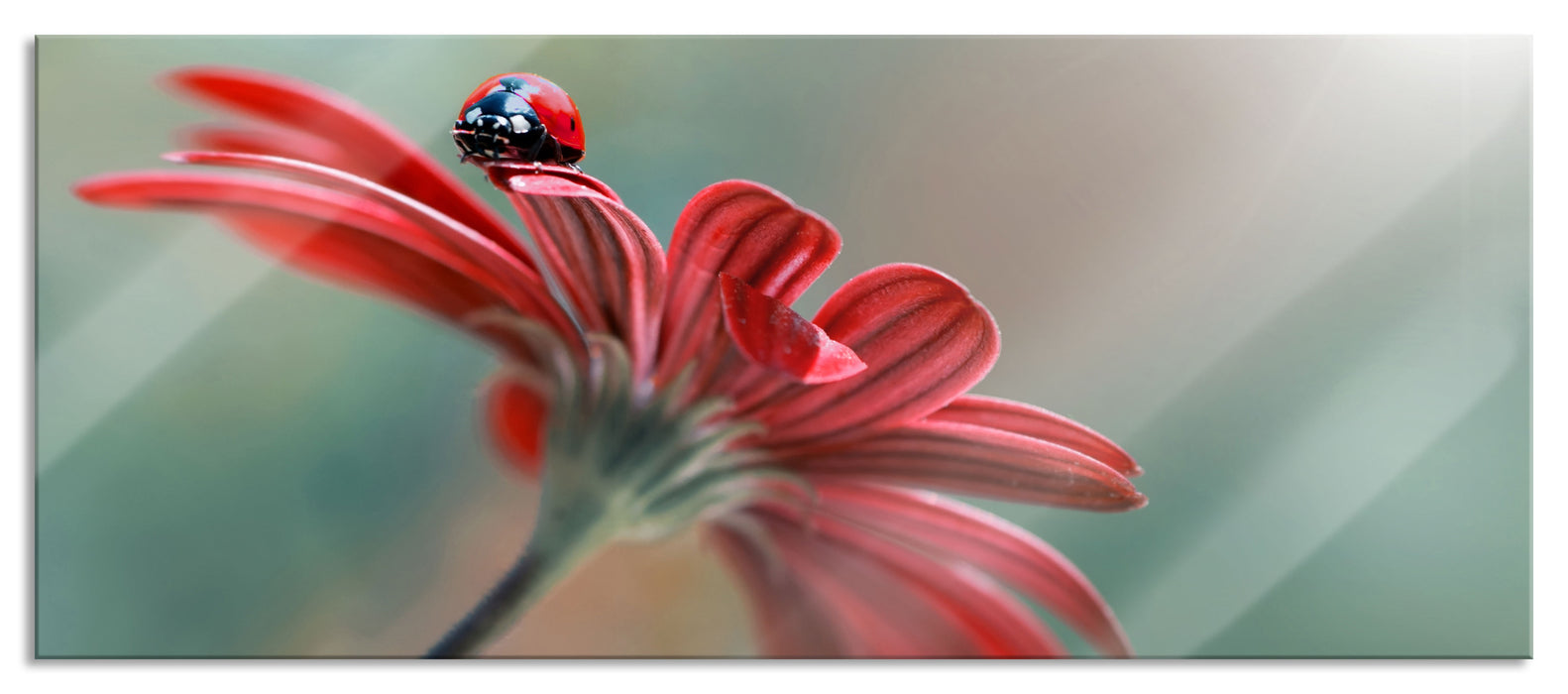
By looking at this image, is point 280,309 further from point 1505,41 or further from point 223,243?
point 1505,41

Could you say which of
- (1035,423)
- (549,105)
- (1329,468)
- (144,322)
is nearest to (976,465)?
(1035,423)

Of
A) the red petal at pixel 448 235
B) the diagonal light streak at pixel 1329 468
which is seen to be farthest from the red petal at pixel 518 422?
the diagonal light streak at pixel 1329 468

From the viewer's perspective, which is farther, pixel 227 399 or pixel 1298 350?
pixel 227 399

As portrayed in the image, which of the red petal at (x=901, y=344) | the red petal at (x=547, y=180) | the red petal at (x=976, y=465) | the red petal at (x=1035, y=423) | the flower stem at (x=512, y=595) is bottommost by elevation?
the flower stem at (x=512, y=595)

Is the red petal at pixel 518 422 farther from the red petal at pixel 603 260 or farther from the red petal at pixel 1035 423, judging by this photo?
the red petal at pixel 1035 423
